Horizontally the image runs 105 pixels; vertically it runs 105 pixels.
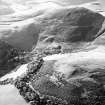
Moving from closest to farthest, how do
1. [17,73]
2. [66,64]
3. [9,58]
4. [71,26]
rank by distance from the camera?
[66,64]
[17,73]
[9,58]
[71,26]

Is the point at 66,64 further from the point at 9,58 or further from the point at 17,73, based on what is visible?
the point at 9,58

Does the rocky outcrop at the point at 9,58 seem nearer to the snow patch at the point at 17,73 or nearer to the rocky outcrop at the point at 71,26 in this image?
the snow patch at the point at 17,73

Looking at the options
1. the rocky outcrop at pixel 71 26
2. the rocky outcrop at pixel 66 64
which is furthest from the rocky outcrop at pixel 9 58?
the rocky outcrop at pixel 71 26

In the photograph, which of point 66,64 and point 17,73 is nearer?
point 66,64

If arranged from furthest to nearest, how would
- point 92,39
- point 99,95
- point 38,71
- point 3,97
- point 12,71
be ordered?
1. point 92,39
2. point 12,71
3. point 38,71
4. point 3,97
5. point 99,95

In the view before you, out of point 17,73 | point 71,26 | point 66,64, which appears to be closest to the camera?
point 66,64

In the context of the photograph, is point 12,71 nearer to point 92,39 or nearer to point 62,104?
point 62,104

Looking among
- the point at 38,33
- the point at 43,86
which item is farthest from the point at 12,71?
the point at 38,33

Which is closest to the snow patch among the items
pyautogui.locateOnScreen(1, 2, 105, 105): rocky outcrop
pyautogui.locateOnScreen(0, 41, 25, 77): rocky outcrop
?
pyautogui.locateOnScreen(1, 2, 105, 105): rocky outcrop

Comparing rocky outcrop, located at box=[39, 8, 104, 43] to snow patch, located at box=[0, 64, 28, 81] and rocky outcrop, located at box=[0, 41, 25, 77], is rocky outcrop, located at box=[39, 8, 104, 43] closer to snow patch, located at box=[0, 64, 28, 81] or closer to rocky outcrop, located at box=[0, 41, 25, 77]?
rocky outcrop, located at box=[0, 41, 25, 77]

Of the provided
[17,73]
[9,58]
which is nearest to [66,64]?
[17,73]

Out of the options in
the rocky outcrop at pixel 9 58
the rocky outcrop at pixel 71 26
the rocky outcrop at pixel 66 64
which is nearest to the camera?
the rocky outcrop at pixel 66 64
